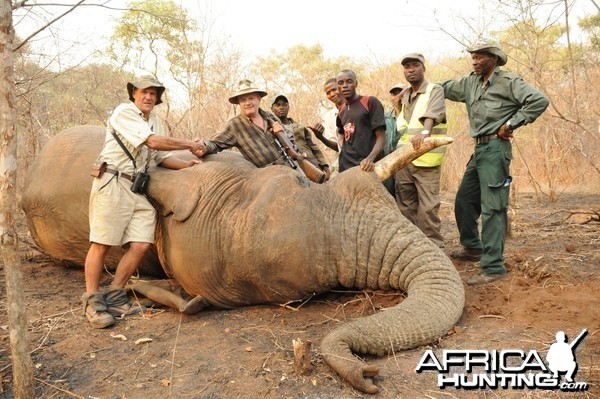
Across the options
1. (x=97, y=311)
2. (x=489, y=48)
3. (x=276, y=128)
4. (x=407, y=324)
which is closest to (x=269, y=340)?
(x=407, y=324)

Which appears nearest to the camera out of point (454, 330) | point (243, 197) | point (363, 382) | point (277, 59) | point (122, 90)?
point (363, 382)

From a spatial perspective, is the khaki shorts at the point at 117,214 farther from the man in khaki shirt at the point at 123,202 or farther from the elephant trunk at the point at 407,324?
the elephant trunk at the point at 407,324

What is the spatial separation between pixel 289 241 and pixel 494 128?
2.33 metres

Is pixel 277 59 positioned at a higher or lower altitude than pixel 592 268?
higher

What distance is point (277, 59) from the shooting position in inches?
942

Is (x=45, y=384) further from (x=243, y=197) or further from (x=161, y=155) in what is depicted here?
(x=161, y=155)

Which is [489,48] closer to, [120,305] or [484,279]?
[484,279]

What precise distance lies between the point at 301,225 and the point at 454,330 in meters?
1.34

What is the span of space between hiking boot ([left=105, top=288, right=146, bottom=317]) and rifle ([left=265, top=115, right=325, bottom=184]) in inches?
79.1

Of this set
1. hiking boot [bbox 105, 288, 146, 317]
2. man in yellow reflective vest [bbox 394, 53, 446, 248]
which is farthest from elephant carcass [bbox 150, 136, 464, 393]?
man in yellow reflective vest [bbox 394, 53, 446, 248]

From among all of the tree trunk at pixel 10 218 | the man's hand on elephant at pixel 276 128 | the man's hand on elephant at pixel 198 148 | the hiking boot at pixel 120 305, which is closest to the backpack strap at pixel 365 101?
the man's hand on elephant at pixel 276 128

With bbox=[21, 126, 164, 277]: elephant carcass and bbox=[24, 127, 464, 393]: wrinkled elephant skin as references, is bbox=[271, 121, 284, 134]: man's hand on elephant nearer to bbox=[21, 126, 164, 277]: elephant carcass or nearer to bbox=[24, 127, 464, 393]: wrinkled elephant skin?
bbox=[24, 127, 464, 393]: wrinkled elephant skin

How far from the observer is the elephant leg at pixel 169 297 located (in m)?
4.32

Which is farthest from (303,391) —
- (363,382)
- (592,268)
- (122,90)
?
(122,90)
